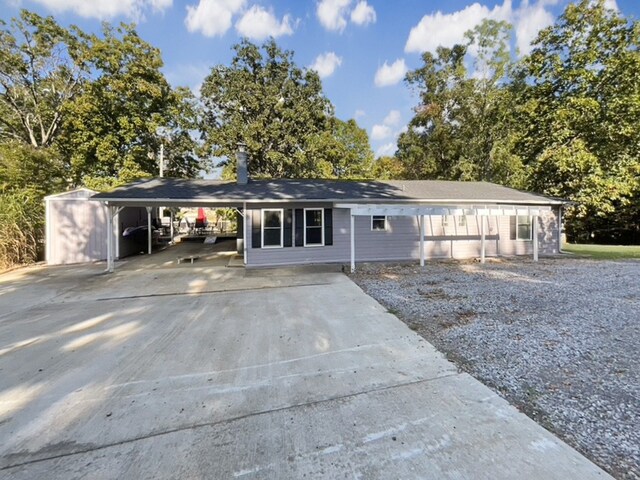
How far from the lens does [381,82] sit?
76.7 feet

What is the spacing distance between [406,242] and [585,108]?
11357 mm

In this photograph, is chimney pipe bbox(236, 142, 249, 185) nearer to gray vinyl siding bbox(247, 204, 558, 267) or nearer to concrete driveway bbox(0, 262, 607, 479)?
gray vinyl siding bbox(247, 204, 558, 267)

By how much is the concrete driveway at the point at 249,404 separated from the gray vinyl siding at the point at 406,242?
5.09m

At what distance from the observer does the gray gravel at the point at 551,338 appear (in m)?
2.53

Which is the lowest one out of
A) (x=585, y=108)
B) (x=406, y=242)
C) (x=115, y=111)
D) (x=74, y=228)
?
(x=406, y=242)

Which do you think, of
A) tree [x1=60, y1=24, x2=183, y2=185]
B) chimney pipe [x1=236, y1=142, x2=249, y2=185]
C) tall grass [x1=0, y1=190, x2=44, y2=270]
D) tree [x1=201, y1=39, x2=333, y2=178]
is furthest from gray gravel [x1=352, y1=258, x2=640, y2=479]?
tree [x1=60, y1=24, x2=183, y2=185]

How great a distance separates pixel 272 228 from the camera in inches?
411

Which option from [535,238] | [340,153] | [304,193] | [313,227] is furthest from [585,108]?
[313,227]

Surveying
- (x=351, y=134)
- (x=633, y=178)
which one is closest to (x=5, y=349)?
(x=633, y=178)

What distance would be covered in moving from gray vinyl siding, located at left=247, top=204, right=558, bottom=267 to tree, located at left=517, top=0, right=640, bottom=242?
3.97 m

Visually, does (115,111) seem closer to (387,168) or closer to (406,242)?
(406,242)

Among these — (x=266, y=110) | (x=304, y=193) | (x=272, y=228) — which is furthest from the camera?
(x=266, y=110)

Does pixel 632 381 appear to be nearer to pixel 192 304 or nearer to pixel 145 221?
pixel 192 304

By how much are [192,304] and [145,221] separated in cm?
1144
